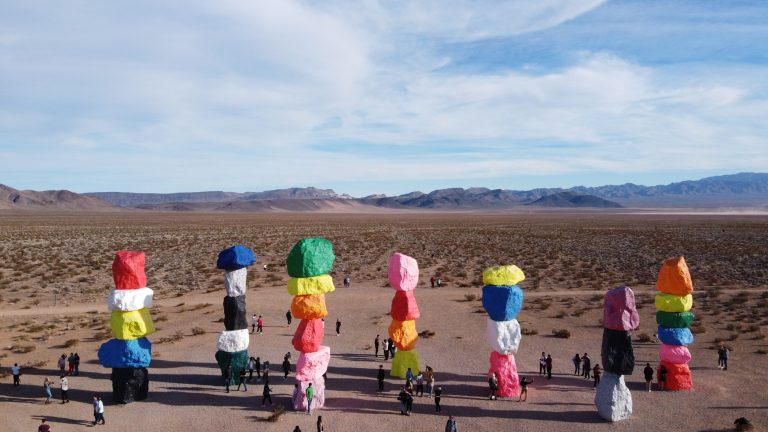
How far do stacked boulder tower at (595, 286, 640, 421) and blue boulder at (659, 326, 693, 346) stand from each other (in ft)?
10.7

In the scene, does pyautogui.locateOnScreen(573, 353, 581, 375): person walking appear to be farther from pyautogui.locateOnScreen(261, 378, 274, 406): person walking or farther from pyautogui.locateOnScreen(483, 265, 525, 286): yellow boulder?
pyautogui.locateOnScreen(261, 378, 274, 406): person walking

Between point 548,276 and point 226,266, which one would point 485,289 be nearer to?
point 226,266

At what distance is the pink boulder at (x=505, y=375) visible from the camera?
17.8 meters

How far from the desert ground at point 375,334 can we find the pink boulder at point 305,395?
43 centimetres

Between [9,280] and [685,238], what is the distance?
71.5m

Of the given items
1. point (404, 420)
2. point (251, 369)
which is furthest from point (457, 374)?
point (251, 369)

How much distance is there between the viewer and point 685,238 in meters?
65.7

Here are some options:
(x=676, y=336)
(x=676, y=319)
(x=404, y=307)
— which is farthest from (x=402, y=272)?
(x=676, y=336)

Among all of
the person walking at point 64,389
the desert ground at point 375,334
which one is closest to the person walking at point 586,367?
the desert ground at point 375,334

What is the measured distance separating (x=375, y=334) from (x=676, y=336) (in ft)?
44.0

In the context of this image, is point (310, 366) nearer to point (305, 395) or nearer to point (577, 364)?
point (305, 395)

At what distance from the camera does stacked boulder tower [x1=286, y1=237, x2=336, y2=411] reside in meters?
17.0

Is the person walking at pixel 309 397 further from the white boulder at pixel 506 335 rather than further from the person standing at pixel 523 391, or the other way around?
the person standing at pixel 523 391

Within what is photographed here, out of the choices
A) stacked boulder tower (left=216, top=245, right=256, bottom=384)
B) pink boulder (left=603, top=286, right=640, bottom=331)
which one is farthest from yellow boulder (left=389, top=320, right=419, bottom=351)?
pink boulder (left=603, top=286, right=640, bottom=331)
